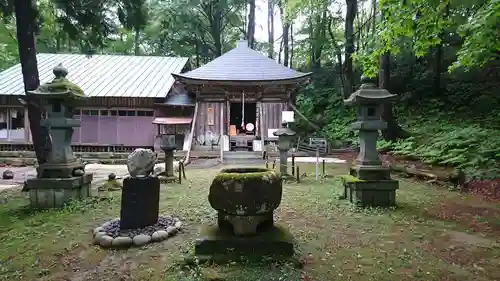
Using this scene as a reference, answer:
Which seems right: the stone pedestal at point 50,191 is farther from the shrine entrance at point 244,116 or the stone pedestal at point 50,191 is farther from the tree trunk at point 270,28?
the tree trunk at point 270,28

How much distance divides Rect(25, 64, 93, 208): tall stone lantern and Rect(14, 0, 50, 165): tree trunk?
558 mm

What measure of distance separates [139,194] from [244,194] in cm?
196

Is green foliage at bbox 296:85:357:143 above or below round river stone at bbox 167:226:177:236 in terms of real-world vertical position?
above

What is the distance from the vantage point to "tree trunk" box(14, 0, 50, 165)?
24.4ft

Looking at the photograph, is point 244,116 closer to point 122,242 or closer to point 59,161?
point 59,161

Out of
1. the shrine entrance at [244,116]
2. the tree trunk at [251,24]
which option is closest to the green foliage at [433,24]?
the shrine entrance at [244,116]

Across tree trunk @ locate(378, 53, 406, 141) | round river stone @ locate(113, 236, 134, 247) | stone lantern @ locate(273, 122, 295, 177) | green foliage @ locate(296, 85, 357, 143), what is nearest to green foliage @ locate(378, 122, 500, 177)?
tree trunk @ locate(378, 53, 406, 141)

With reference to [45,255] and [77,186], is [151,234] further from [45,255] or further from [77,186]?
[77,186]

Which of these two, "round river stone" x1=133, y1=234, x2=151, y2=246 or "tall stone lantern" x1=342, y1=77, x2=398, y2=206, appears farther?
"tall stone lantern" x1=342, y1=77, x2=398, y2=206

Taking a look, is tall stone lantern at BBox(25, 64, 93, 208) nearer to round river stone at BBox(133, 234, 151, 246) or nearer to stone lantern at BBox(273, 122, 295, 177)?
round river stone at BBox(133, 234, 151, 246)

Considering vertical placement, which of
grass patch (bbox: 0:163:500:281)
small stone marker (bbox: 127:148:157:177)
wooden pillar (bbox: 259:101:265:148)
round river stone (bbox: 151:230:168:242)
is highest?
wooden pillar (bbox: 259:101:265:148)

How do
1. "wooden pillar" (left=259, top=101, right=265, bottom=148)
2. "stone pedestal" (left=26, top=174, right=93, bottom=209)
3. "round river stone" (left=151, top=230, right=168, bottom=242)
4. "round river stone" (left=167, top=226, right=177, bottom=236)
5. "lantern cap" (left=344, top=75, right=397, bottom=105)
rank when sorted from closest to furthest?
"round river stone" (left=151, top=230, right=168, bottom=242) < "round river stone" (left=167, top=226, right=177, bottom=236) < "stone pedestal" (left=26, top=174, right=93, bottom=209) < "lantern cap" (left=344, top=75, right=397, bottom=105) < "wooden pillar" (left=259, top=101, right=265, bottom=148)

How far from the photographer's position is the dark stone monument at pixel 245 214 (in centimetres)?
389

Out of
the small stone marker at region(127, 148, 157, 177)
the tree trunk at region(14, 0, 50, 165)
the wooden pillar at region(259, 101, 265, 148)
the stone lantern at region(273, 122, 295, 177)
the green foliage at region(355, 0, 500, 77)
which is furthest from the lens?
the wooden pillar at region(259, 101, 265, 148)
